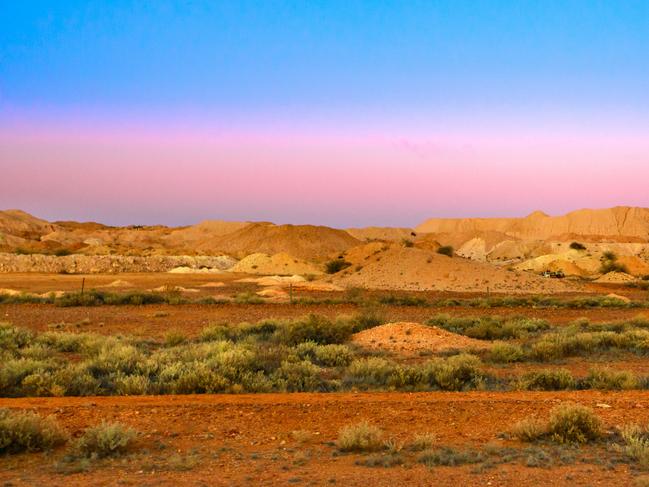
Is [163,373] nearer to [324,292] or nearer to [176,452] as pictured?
[176,452]

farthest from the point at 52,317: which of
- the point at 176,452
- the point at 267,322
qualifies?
the point at 176,452

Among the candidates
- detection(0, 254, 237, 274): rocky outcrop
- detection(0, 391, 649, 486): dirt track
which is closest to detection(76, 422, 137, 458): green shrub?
detection(0, 391, 649, 486): dirt track

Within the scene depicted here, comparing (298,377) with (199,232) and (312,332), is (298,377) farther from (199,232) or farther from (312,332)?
(199,232)

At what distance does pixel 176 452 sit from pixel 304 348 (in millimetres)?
8212

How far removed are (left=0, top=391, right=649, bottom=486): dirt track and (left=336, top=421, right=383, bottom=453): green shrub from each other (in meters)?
0.22

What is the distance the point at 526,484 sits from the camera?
21.4ft

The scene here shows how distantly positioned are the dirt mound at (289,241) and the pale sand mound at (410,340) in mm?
75315

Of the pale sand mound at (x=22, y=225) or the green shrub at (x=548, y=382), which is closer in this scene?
the green shrub at (x=548, y=382)

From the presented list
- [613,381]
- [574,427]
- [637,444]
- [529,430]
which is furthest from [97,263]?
[637,444]

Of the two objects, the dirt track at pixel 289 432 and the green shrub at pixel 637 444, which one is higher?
the green shrub at pixel 637 444

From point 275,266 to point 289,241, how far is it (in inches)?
1357

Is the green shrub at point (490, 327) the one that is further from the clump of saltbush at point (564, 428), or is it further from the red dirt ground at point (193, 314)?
the clump of saltbush at point (564, 428)

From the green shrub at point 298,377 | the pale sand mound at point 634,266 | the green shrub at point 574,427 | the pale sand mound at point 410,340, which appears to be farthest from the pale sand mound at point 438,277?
the green shrub at point 574,427

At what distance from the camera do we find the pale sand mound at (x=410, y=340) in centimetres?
1725
